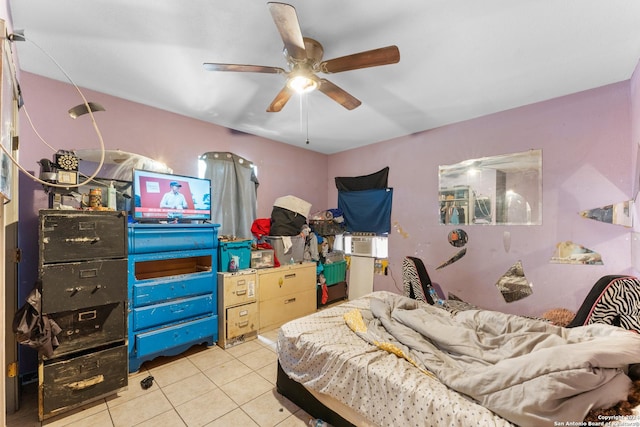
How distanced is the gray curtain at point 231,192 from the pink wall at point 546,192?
230 centimetres

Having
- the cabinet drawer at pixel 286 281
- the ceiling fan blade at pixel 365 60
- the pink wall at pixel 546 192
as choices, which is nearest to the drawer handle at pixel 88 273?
the cabinet drawer at pixel 286 281

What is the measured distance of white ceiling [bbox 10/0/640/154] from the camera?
1549mm

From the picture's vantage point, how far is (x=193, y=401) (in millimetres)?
1900

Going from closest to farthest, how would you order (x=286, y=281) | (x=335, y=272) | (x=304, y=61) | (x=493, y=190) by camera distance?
(x=304, y=61) < (x=493, y=190) < (x=286, y=281) < (x=335, y=272)

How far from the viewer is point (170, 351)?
2.39m

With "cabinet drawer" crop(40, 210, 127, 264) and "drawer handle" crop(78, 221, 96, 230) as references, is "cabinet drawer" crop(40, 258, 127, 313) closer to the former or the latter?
"cabinet drawer" crop(40, 210, 127, 264)

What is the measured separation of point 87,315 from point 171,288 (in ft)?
2.07

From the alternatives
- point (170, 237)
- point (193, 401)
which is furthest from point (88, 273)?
point (193, 401)

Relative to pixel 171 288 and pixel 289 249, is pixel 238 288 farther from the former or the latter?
pixel 289 249

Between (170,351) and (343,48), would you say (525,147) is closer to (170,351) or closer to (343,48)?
(343,48)

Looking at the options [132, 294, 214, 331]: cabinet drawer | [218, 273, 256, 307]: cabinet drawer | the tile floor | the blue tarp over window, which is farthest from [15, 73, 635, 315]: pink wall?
the tile floor

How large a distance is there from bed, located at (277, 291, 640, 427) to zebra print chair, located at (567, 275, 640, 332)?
0.32 metres

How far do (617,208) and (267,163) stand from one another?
152 inches

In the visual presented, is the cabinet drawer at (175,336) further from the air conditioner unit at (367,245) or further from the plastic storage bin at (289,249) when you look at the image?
the air conditioner unit at (367,245)
